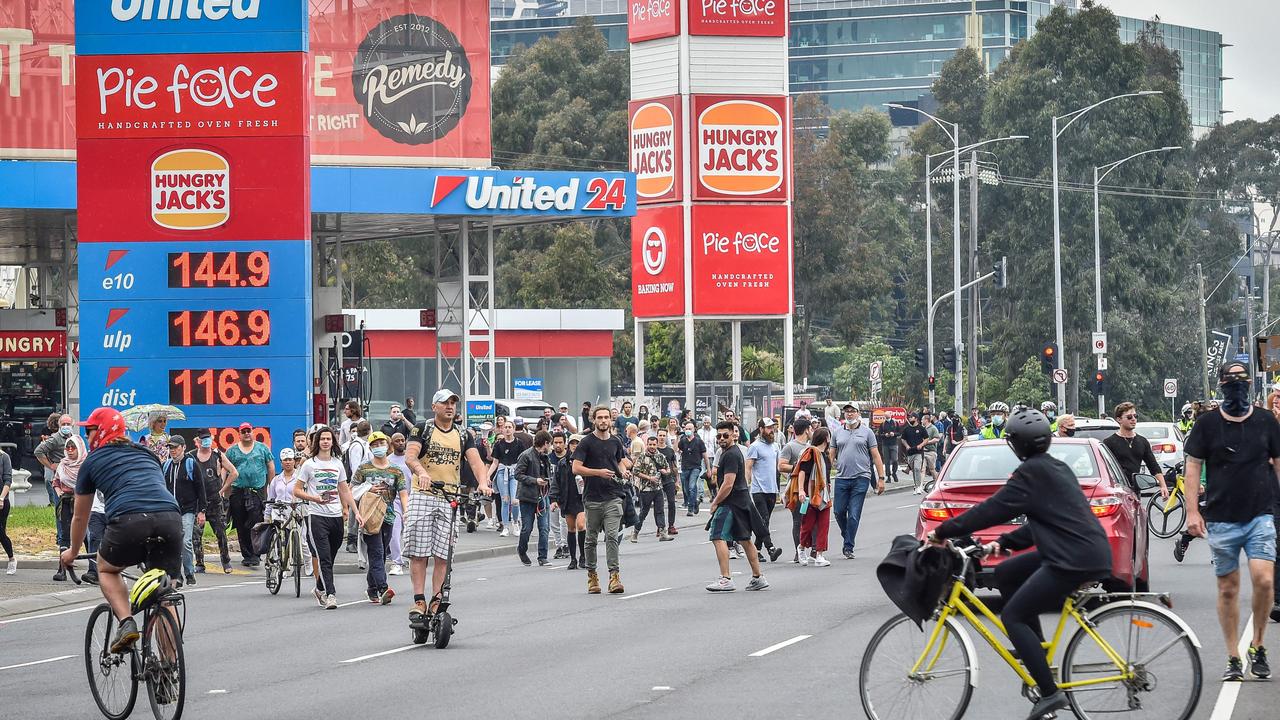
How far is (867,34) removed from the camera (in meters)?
178

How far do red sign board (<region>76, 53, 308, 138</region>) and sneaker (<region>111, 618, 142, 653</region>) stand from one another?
1724 centimetres

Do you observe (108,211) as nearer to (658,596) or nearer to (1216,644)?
(658,596)

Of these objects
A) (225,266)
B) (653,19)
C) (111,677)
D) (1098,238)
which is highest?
(653,19)

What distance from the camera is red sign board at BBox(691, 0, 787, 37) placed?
5078cm

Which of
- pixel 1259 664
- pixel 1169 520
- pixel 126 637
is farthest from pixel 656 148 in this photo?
pixel 126 637

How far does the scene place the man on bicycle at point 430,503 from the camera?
14305mm

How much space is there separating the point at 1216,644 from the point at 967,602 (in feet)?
16.3

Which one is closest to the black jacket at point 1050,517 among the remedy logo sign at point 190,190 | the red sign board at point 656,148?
the remedy logo sign at point 190,190

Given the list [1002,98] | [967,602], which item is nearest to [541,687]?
[967,602]

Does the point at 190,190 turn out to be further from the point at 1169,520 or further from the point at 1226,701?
the point at 1226,701

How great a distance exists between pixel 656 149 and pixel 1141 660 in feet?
140

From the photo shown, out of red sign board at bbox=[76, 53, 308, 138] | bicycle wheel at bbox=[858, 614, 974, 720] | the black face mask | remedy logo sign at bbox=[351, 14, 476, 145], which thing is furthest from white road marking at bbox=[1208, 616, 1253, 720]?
remedy logo sign at bbox=[351, 14, 476, 145]

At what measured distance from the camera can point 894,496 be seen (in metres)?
40.8

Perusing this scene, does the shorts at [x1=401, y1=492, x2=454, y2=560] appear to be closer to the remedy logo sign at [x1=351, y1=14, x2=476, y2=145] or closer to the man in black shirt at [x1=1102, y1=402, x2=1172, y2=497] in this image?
the man in black shirt at [x1=1102, y1=402, x2=1172, y2=497]
